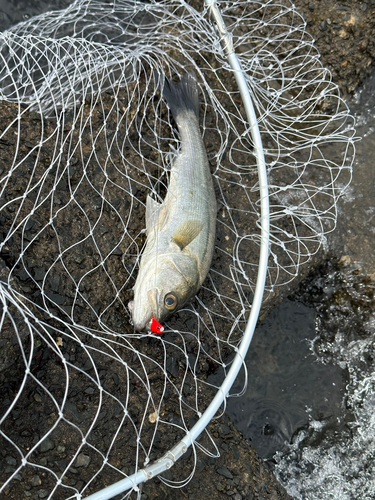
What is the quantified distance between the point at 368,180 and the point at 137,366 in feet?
11.4

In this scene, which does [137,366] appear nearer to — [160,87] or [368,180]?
[160,87]

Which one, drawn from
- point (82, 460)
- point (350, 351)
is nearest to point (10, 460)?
point (82, 460)

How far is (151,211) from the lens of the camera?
146 inches

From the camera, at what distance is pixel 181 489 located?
10.8 feet

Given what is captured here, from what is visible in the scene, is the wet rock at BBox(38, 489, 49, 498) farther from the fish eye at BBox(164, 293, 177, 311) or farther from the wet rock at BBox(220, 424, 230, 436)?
the fish eye at BBox(164, 293, 177, 311)

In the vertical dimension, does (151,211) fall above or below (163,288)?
above

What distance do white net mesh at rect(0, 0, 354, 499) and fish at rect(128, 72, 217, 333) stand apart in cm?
24

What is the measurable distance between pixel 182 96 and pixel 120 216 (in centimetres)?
145

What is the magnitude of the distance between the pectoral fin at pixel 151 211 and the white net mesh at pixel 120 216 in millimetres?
220

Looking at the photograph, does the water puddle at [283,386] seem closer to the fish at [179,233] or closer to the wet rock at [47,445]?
the fish at [179,233]

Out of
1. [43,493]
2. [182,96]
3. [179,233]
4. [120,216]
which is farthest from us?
[182,96]

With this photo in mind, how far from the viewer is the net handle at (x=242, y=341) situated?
271cm

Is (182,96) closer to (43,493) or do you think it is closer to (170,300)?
(170,300)

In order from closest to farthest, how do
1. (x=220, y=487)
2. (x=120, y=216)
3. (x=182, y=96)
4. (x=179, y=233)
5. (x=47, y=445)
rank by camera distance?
(x=47, y=445)
(x=220, y=487)
(x=179, y=233)
(x=120, y=216)
(x=182, y=96)
